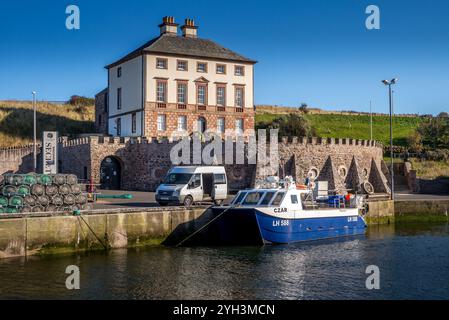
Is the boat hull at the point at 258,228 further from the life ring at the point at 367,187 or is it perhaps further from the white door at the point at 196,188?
the life ring at the point at 367,187

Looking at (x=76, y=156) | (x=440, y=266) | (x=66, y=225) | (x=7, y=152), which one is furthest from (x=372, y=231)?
(x=7, y=152)

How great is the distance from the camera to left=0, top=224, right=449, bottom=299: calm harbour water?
1861 cm

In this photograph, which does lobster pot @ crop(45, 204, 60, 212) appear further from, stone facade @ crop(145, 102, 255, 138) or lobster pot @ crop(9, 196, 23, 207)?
stone facade @ crop(145, 102, 255, 138)

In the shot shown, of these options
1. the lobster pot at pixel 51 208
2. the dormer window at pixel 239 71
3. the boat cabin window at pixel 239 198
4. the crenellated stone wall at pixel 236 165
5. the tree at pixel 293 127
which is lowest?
the lobster pot at pixel 51 208

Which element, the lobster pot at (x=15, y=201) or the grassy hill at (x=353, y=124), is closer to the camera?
the lobster pot at (x=15, y=201)

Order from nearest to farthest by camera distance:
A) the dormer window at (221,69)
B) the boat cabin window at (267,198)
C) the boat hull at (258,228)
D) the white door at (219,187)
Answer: the boat hull at (258,228), the boat cabin window at (267,198), the white door at (219,187), the dormer window at (221,69)

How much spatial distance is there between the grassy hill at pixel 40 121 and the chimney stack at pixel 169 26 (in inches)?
764

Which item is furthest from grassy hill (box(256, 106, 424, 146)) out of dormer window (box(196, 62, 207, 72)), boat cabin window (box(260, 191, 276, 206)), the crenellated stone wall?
boat cabin window (box(260, 191, 276, 206))

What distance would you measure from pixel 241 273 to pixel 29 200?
10.8m

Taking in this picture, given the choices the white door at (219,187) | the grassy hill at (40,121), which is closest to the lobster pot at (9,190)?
the white door at (219,187)

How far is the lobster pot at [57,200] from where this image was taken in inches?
1048

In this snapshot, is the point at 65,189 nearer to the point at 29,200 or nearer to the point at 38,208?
the point at 38,208

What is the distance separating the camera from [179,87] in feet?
172
